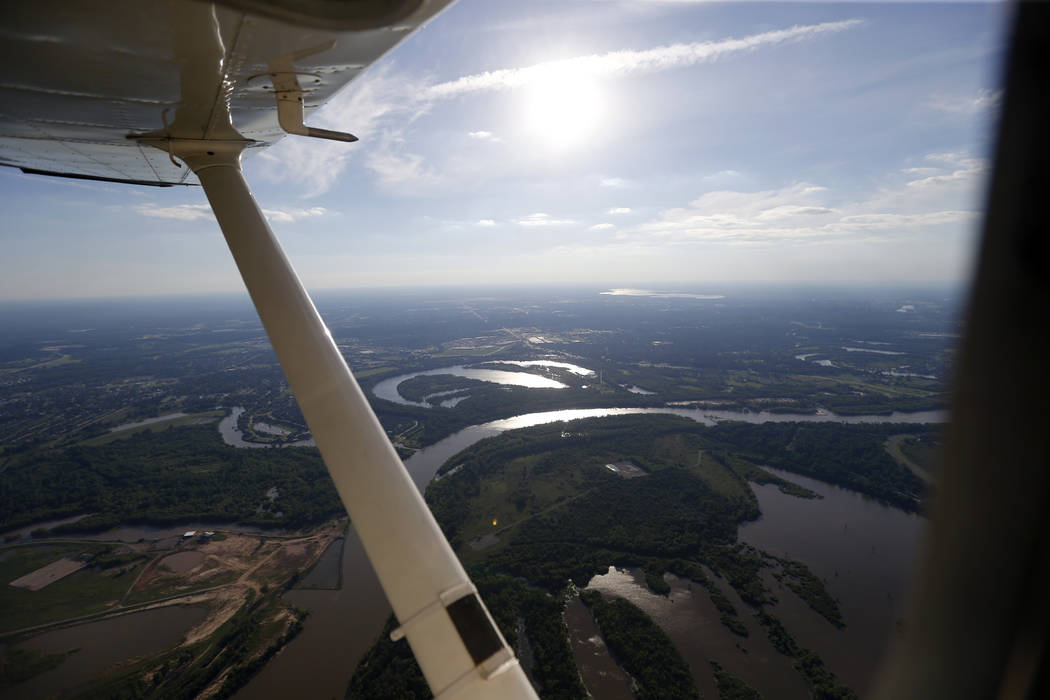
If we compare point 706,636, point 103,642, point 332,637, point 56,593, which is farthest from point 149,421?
point 706,636

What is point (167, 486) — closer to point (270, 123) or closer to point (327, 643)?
point (327, 643)

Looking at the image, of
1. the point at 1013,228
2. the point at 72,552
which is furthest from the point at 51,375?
the point at 1013,228

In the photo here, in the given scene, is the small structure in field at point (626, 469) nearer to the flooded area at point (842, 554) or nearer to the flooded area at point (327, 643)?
the flooded area at point (842, 554)

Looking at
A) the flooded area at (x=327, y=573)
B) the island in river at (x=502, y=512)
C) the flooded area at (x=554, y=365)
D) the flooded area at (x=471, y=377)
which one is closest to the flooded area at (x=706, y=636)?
the island in river at (x=502, y=512)

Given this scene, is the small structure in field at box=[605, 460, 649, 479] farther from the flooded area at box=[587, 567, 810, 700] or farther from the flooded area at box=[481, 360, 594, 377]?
the flooded area at box=[481, 360, 594, 377]

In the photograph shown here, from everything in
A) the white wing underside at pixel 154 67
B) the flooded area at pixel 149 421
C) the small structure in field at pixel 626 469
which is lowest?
the small structure in field at pixel 626 469
